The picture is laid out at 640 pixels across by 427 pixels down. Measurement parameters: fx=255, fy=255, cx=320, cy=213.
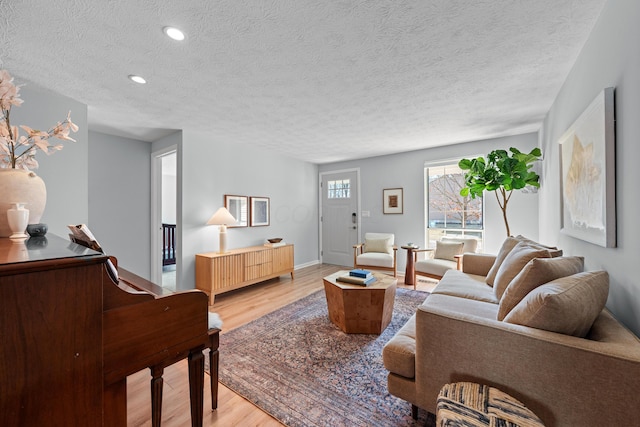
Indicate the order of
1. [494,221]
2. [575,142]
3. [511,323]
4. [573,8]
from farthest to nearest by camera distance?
[494,221], [575,142], [573,8], [511,323]

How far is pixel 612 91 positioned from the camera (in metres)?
1.32

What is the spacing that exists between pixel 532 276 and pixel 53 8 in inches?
117

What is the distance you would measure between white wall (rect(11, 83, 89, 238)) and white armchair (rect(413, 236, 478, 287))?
4.06 meters

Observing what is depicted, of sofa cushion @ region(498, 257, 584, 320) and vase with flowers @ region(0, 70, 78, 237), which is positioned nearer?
vase with flowers @ region(0, 70, 78, 237)

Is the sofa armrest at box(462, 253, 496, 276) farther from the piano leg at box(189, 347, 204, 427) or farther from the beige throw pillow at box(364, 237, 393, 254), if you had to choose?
the piano leg at box(189, 347, 204, 427)

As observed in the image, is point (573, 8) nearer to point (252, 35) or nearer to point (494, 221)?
point (252, 35)

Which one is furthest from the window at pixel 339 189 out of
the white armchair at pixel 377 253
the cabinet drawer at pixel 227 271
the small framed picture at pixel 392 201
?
the cabinet drawer at pixel 227 271

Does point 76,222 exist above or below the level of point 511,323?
above

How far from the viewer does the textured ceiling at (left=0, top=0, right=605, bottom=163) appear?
1420mm

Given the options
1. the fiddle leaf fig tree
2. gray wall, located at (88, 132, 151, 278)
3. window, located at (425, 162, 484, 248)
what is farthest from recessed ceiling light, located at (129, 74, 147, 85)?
window, located at (425, 162, 484, 248)

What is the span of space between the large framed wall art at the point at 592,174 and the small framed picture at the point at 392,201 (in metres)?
2.80

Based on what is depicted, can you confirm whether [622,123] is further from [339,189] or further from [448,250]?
[339,189]

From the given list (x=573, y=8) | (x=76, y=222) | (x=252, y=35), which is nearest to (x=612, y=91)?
(x=573, y=8)

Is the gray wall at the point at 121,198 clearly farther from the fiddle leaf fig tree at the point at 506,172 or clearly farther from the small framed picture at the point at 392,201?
the fiddle leaf fig tree at the point at 506,172
